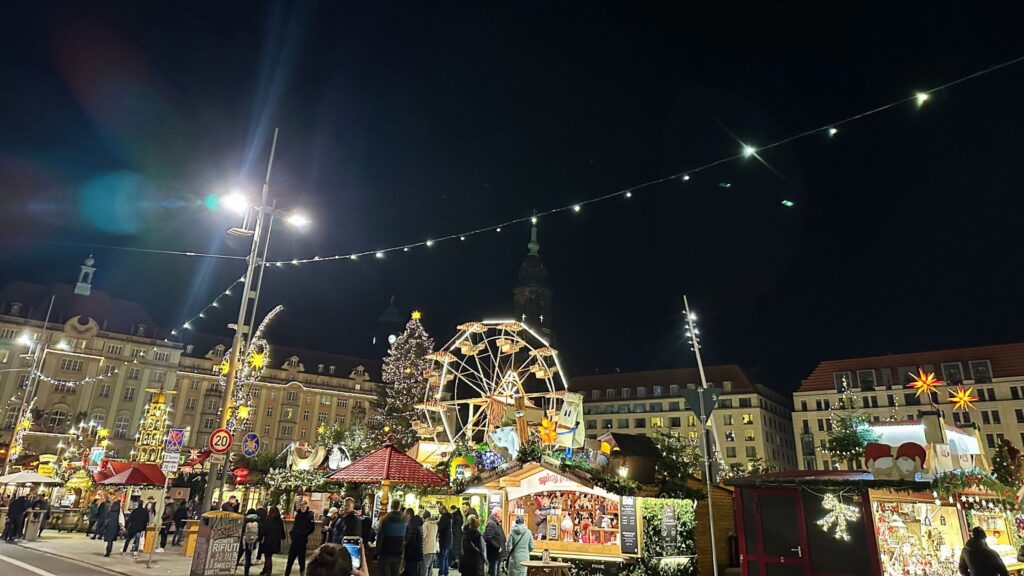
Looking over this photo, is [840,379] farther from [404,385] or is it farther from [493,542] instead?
[493,542]

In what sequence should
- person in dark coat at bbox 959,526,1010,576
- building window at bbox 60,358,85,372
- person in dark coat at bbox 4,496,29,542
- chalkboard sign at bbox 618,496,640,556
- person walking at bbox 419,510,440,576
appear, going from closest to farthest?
person in dark coat at bbox 959,526,1010,576 → person walking at bbox 419,510,440,576 → chalkboard sign at bbox 618,496,640,556 → person in dark coat at bbox 4,496,29,542 → building window at bbox 60,358,85,372

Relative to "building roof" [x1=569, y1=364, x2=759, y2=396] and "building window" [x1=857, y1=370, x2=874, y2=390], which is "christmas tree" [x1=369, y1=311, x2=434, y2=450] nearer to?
"building roof" [x1=569, y1=364, x2=759, y2=396]

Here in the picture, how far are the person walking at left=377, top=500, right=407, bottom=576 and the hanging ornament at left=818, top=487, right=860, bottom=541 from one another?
838 centimetres

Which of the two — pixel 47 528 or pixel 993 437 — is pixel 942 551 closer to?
pixel 47 528

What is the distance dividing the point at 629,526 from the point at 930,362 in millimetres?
63002

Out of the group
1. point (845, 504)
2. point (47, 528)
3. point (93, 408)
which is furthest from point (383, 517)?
point (93, 408)

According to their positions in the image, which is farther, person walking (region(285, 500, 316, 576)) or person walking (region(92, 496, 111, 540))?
person walking (region(92, 496, 111, 540))

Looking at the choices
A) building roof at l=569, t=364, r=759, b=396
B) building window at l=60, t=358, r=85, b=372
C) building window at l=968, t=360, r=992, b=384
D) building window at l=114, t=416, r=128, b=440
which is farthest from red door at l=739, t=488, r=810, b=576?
building window at l=60, t=358, r=85, b=372

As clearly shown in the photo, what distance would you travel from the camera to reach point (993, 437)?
5634 cm

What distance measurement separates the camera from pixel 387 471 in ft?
41.0

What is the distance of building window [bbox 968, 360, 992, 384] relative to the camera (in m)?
57.7

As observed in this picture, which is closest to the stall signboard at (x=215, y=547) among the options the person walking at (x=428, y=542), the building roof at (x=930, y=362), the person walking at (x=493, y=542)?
the person walking at (x=428, y=542)

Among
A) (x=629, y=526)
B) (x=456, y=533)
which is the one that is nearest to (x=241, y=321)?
(x=456, y=533)

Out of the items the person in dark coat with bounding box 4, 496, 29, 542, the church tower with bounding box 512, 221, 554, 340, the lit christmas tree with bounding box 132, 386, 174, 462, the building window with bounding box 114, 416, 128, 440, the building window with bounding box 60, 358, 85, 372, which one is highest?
the church tower with bounding box 512, 221, 554, 340
